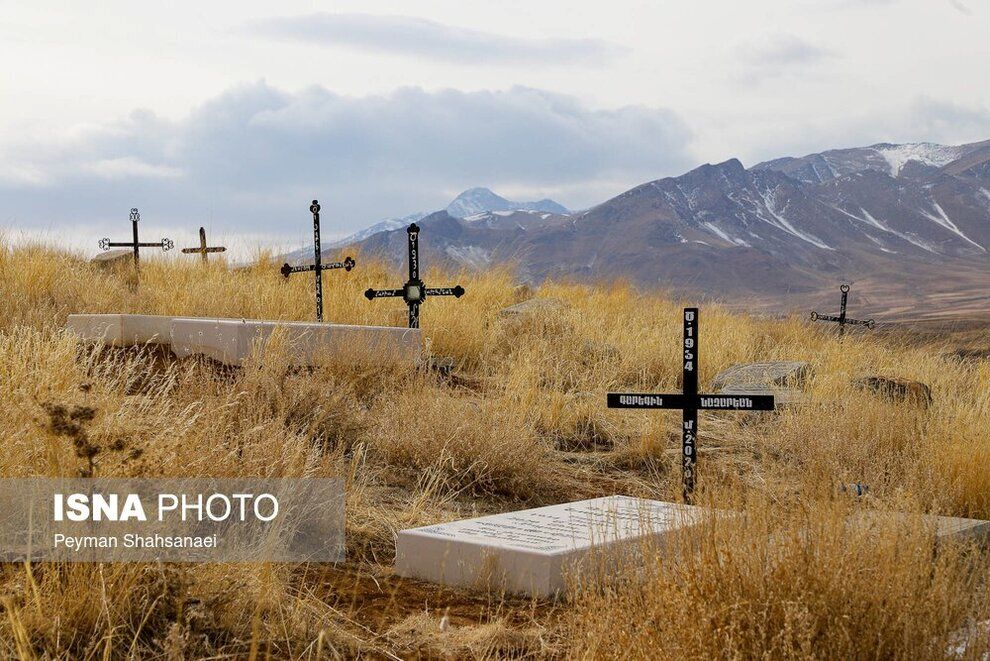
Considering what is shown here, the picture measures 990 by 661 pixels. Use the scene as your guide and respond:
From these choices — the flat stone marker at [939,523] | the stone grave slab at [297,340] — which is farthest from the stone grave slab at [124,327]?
the flat stone marker at [939,523]

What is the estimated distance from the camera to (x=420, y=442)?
8.22m

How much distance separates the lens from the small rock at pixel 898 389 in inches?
432

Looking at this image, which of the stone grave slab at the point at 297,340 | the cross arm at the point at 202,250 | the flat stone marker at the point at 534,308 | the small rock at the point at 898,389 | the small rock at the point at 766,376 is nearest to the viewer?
the stone grave slab at the point at 297,340

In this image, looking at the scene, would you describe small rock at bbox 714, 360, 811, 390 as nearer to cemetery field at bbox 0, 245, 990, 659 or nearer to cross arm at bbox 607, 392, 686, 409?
cemetery field at bbox 0, 245, 990, 659

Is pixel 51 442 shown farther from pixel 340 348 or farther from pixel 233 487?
pixel 340 348

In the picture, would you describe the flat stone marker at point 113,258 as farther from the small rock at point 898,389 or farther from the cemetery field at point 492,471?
the small rock at point 898,389

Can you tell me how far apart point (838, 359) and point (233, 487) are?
10.2 meters

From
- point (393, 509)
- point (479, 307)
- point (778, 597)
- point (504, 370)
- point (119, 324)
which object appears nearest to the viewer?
point (778, 597)

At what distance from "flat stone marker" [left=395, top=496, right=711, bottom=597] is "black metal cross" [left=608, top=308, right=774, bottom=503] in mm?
1269

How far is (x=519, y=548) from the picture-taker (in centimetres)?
555

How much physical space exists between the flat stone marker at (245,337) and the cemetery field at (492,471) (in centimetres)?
25

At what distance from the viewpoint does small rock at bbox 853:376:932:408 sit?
1098 cm

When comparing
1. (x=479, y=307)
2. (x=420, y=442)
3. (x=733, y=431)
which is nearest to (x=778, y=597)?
(x=420, y=442)

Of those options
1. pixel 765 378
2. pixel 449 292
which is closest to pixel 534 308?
pixel 449 292
